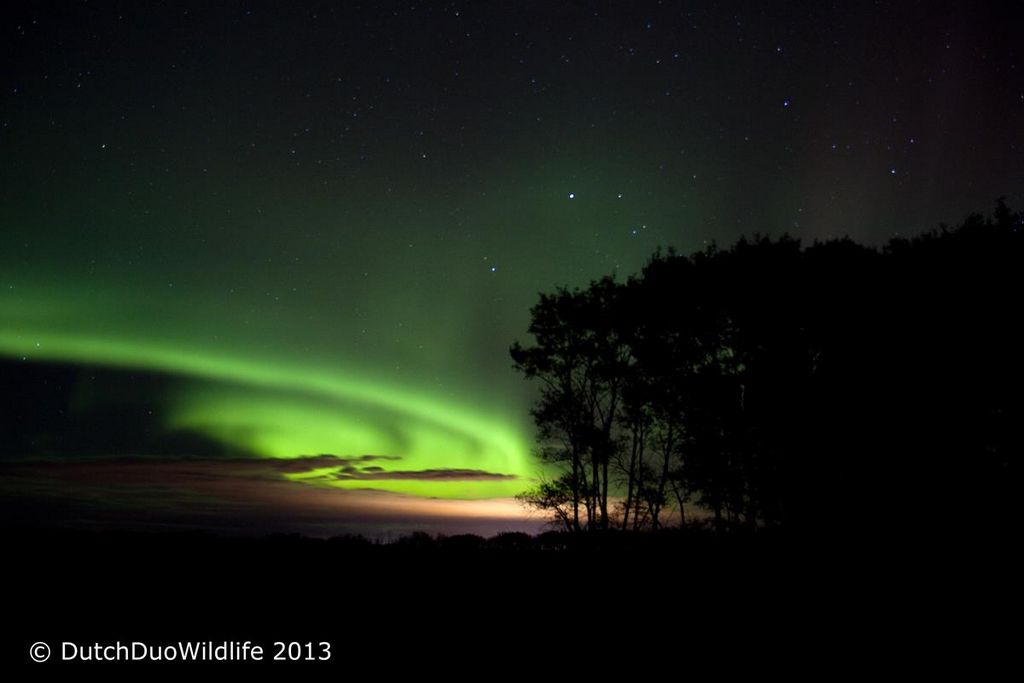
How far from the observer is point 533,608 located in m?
11.7

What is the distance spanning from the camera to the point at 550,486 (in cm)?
2608

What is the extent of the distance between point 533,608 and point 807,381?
1501cm

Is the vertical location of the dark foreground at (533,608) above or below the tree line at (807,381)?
below

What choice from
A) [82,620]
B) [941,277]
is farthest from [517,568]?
[941,277]

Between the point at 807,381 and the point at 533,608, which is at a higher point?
the point at 807,381

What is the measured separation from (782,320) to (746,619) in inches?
579

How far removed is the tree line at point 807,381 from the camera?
18.9m

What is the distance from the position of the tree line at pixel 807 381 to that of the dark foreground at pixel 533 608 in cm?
378

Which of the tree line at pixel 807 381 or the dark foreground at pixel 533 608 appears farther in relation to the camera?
the tree line at pixel 807 381

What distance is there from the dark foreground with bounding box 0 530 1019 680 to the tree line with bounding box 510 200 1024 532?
3.78m

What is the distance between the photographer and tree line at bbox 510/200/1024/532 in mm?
18875

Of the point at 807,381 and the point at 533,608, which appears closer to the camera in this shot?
the point at 533,608

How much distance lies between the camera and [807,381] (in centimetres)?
2188

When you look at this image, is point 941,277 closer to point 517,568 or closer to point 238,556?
point 517,568
